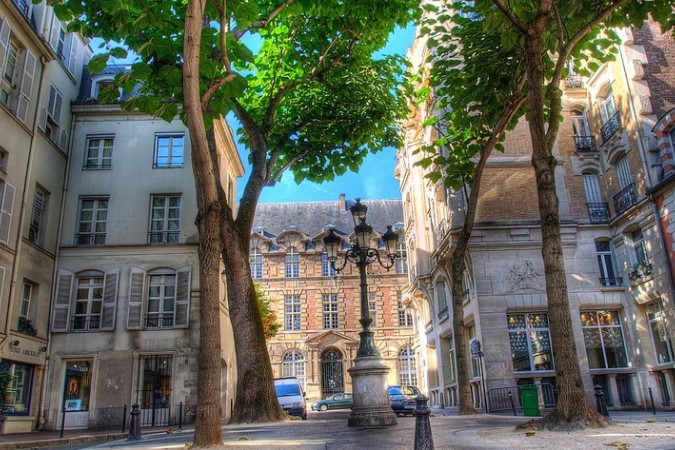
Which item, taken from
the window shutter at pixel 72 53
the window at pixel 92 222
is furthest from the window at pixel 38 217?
the window shutter at pixel 72 53

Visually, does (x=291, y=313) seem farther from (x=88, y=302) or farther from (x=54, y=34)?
(x=54, y=34)

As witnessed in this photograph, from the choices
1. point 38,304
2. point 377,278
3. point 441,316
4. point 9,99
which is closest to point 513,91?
point 441,316

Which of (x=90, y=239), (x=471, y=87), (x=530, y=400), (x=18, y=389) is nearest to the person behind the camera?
(x=471, y=87)

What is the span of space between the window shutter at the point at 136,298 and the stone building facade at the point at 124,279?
0.12 ft

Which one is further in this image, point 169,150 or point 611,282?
point 169,150

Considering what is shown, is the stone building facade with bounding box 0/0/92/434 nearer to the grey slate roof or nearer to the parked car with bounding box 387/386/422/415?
the parked car with bounding box 387/386/422/415

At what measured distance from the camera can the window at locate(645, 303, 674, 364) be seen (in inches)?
712

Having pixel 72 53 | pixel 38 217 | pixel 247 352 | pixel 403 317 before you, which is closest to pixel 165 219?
pixel 38 217

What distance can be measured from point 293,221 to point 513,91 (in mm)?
35550

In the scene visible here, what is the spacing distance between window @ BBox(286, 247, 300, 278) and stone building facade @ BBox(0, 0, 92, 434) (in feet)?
82.0

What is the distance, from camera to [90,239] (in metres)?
20.8

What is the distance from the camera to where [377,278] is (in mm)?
44688

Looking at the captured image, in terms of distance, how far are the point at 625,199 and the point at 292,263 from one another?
28661mm

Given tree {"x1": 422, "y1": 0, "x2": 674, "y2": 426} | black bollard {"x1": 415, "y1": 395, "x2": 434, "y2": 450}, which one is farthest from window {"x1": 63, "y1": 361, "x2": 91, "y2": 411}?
black bollard {"x1": 415, "y1": 395, "x2": 434, "y2": 450}
